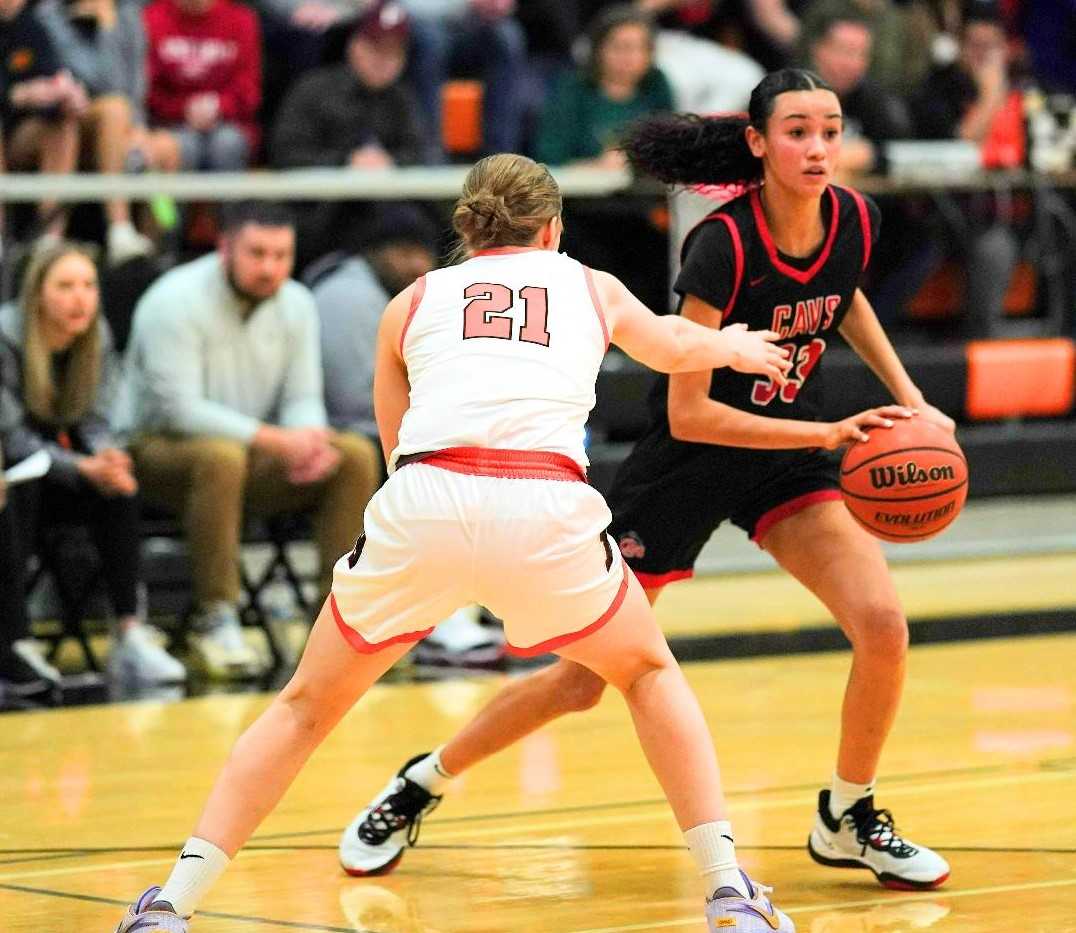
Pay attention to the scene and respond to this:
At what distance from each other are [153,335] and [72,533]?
83 centimetres

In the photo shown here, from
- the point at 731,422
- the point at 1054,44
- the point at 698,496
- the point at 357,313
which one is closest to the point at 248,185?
the point at 357,313

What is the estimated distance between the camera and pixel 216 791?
159 inches

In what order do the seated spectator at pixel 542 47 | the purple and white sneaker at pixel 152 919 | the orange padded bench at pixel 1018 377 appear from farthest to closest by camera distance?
the seated spectator at pixel 542 47 → the orange padded bench at pixel 1018 377 → the purple and white sneaker at pixel 152 919

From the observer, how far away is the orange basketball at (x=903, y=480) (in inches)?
185

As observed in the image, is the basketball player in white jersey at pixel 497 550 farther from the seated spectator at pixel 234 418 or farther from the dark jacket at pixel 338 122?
the dark jacket at pixel 338 122

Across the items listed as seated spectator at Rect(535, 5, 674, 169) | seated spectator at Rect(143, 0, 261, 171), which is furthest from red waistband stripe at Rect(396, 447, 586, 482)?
seated spectator at Rect(535, 5, 674, 169)

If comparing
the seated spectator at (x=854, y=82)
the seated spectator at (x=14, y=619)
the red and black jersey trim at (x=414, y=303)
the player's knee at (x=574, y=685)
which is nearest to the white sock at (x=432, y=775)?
the player's knee at (x=574, y=685)

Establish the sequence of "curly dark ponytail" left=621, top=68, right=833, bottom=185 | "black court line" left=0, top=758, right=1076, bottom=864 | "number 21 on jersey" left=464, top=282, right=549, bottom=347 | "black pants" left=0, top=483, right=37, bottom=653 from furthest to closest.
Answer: "black pants" left=0, top=483, right=37, bottom=653, "black court line" left=0, top=758, right=1076, bottom=864, "curly dark ponytail" left=621, top=68, right=833, bottom=185, "number 21 on jersey" left=464, top=282, right=549, bottom=347

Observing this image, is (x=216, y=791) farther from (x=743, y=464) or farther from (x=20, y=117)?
(x=20, y=117)

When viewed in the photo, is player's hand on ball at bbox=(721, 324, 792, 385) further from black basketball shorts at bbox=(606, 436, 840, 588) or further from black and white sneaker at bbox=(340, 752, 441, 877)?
black and white sneaker at bbox=(340, 752, 441, 877)

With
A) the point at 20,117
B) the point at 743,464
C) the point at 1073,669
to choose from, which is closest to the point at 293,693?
the point at 743,464

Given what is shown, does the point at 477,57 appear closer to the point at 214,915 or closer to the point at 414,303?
the point at 414,303

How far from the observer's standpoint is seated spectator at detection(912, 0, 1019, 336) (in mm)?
11188

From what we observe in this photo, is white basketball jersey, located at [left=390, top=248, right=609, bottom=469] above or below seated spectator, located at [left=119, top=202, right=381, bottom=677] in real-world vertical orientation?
above
